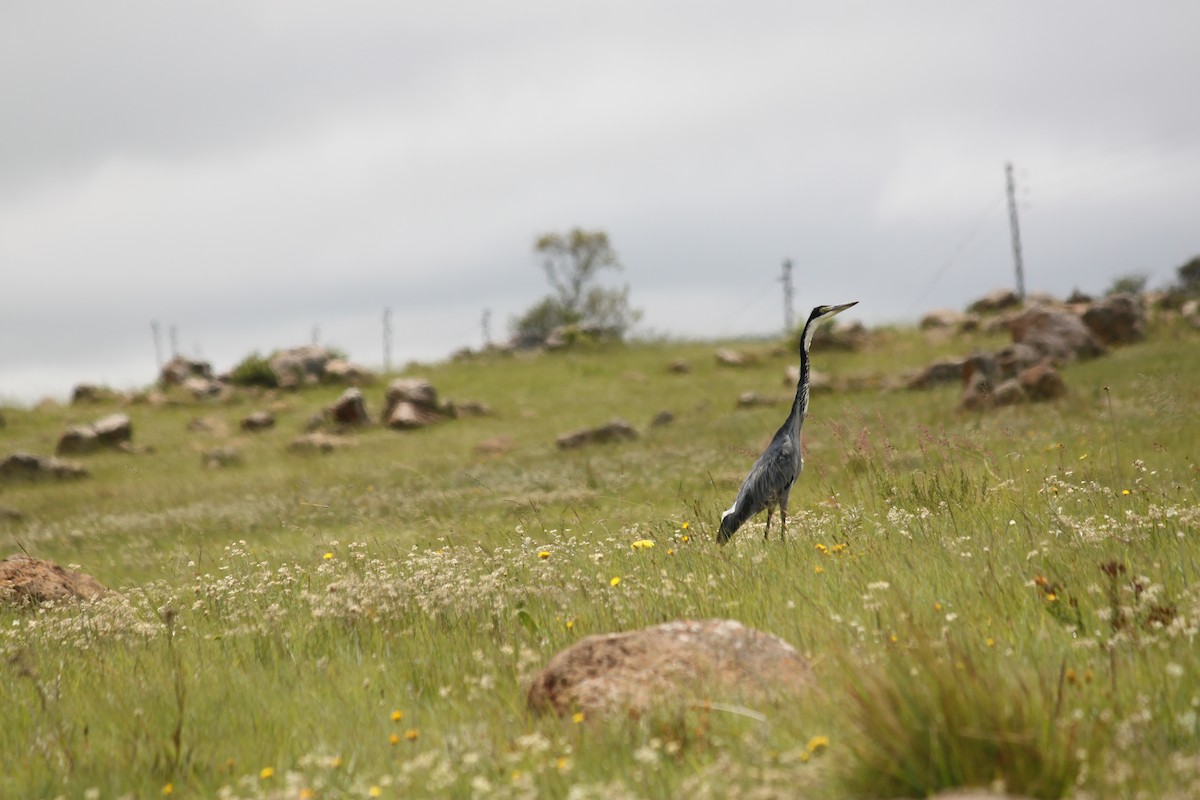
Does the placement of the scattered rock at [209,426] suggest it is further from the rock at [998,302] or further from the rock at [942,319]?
the rock at [998,302]

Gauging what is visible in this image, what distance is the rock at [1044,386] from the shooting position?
66.5 feet

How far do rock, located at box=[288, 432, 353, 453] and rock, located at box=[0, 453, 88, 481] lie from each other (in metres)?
5.19

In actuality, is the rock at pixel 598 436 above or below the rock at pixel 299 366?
below

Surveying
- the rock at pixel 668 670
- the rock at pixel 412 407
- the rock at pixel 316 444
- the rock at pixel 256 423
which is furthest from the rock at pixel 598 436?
the rock at pixel 668 670

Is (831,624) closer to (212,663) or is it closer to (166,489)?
(212,663)

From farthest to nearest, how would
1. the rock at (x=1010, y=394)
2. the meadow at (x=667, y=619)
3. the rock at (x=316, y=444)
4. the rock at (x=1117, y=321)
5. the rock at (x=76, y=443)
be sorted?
the rock at (x=1117, y=321), the rock at (x=76, y=443), the rock at (x=316, y=444), the rock at (x=1010, y=394), the meadow at (x=667, y=619)

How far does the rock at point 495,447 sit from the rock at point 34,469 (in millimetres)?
10274

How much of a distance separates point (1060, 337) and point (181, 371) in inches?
1318

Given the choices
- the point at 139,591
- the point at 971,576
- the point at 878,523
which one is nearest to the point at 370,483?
the point at 139,591

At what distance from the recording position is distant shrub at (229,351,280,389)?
1543 inches

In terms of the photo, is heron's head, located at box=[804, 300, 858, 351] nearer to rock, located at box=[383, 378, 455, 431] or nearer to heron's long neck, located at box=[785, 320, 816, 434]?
heron's long neck, located at box=[785, 320, 816, 434]

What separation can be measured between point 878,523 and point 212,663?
15.1ft

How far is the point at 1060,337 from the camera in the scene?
28.5m

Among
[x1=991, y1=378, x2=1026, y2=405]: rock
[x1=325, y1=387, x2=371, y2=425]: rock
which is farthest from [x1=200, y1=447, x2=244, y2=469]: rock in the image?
[x1=991, y1=378, x2=1026, y2=405]: rock
